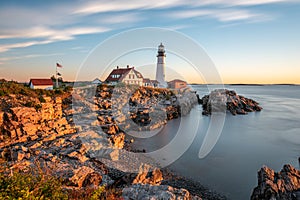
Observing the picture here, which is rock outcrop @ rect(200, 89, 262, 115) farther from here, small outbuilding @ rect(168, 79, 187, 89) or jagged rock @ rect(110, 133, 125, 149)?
jagged rock @ rect(110, 133, 125, 149)

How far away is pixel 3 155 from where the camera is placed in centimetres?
866

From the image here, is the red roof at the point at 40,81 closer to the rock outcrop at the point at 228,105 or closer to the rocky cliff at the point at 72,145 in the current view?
the rocky cliff at the point at 72,145

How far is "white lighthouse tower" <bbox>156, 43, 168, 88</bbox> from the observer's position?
110 feet

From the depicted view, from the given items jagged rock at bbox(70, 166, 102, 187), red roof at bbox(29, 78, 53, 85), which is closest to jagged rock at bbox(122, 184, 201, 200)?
jagged rock at bbox(70, 166, 102, 187)

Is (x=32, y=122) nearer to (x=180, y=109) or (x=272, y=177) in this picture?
(x=272, y=177)

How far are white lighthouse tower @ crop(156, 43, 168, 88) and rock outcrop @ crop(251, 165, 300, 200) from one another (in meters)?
27.2

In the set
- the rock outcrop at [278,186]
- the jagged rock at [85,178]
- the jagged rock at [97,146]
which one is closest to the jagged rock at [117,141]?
the jagged rock at [97,146]

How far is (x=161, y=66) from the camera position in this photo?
3431 cm

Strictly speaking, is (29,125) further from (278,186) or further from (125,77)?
(125,77)

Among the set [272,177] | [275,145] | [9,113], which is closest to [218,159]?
[272,177]

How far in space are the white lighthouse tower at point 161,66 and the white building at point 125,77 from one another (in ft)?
10.9

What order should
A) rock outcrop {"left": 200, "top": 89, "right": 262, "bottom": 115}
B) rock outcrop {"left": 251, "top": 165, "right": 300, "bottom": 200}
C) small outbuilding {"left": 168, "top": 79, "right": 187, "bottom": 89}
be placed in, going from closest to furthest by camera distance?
rock outcrop {"left": 251, "top": 165, "right": 300, "bottom": 200}, rock outcrop {"left": 200, "top": 89, "right": 262, "bottom": 115}, small outbuilding {"left": 168, "top": 79, "right": 187, "bottom": 89}

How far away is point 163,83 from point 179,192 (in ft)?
102

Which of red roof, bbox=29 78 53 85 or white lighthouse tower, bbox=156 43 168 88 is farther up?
white lighthouse tower, bbox=156 43 168 88
